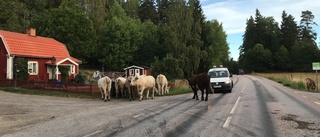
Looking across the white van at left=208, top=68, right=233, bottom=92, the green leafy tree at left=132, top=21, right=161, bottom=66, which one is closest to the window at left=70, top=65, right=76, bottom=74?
the white van at left=208, top=68, right=233, bottom=92

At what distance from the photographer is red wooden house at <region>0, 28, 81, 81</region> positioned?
97.5 feet

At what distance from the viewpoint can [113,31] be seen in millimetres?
61844

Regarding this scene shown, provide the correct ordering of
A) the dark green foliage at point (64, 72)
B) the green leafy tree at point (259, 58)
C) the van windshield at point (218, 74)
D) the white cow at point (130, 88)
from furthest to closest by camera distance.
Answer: the green leafy tree at point (259, 58), the dark green foliage at point (64, 72), the van windshield at point (218, 74), the white cow at point (130, 88)

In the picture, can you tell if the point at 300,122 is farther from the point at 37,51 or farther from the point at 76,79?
the point at 37,51

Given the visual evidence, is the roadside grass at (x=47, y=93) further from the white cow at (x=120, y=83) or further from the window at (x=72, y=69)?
the window at (x=72, y=69)

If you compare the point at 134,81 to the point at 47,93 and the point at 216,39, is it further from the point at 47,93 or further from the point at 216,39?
the point at 216,39

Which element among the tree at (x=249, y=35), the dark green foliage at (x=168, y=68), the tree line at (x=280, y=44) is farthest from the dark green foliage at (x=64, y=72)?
the tree at (x=249, y=35)

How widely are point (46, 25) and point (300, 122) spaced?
5049 centimetres

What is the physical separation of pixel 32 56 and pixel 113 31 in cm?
3110

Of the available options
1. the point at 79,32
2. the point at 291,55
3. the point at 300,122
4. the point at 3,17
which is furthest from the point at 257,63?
the point at 300,122

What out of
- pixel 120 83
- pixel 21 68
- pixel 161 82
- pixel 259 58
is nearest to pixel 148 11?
pixel 259 58

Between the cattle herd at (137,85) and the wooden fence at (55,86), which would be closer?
the cattle herd at (137,85)

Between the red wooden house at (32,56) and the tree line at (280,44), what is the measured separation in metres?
86.4

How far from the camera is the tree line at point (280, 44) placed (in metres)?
102
